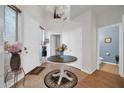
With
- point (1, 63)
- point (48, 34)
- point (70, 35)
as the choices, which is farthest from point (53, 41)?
point (1, 63)

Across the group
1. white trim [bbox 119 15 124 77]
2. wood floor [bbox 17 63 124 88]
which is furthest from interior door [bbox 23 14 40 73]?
white trim [bbox 119 15 124 77]


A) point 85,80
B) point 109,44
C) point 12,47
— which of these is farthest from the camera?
point 109,44

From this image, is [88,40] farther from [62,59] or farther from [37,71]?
[37,71]

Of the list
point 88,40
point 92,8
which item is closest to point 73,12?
point 92,8

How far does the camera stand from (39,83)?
52.3 inches

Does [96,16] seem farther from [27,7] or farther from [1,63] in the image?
[1,63]

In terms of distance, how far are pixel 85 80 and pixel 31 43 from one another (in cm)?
88

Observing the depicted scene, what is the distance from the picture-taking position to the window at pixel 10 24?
126cm

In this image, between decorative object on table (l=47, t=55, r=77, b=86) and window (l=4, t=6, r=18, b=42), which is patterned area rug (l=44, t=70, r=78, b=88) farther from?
window (l=4, t=6, r=18, b=42)

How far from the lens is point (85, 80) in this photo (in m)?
1.35

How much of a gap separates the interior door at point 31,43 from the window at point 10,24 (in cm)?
12

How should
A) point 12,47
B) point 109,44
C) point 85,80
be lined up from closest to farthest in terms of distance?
point 12,47
point 85,80
point 109,44

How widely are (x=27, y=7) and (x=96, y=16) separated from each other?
0.97 meters
